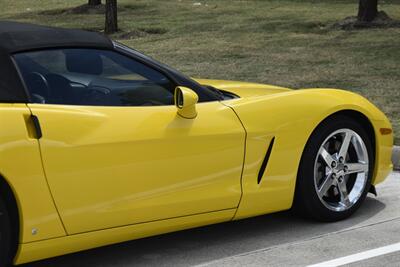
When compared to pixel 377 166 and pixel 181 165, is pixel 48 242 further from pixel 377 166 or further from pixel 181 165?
pixel 377 166

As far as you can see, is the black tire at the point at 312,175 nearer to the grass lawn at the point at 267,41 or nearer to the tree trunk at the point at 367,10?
the grass lawn at the point at 267,41

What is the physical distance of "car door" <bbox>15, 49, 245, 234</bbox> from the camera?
3721mm

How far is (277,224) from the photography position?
16.0ft

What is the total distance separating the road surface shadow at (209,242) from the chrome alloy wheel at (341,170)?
0.18 metres

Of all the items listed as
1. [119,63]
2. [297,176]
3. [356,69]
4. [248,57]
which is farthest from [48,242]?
[248,57]

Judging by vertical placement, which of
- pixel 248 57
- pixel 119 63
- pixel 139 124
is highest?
pixel 119 63

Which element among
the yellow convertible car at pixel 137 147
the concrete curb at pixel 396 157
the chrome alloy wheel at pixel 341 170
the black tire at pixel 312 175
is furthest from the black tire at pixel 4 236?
the concrete curb at pixel 396 157

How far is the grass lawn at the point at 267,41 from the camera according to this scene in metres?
10.6

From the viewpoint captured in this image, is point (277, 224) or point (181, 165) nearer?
point (181, 165)

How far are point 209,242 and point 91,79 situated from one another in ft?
4.37

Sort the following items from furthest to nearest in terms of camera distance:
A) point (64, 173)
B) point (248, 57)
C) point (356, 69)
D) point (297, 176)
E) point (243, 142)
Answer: point (248, 57) < point (356, 69) < point (297, 176) < point (243, 142) < point (64, 173)

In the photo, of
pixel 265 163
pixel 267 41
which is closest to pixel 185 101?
pixel 265 163

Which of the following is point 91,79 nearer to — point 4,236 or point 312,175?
point 4,236

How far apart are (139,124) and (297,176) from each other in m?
1.24
